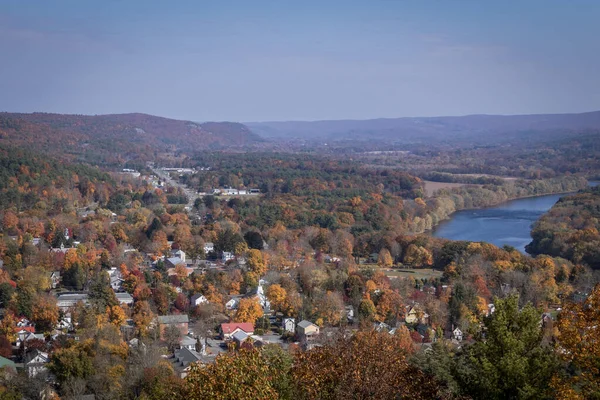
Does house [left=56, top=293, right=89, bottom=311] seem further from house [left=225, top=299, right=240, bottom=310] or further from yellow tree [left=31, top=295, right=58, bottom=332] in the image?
house [left=225, top=299, right=240, bottom=310]

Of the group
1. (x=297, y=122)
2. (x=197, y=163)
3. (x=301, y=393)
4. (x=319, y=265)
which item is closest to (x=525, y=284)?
(x=319, y=265)

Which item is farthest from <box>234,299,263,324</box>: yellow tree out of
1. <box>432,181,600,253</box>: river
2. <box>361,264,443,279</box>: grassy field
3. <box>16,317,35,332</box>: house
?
<box>432,181,600,253</box>: river

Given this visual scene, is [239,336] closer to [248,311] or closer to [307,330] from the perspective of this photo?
[248,311]

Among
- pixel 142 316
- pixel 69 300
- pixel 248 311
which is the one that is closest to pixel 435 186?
pixel 248 311

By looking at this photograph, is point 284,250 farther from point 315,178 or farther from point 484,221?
point 315,178

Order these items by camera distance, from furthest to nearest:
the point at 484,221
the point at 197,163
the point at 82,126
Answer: the point at 82,126 < the point at 197,163 < the point at 484,221

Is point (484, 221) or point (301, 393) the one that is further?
point (484, 221)
